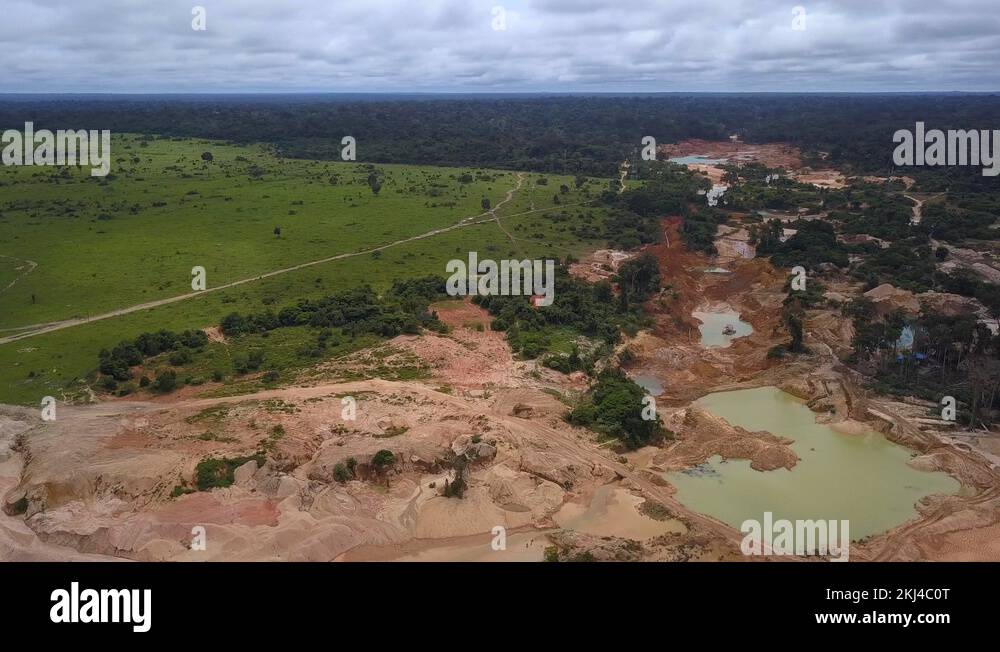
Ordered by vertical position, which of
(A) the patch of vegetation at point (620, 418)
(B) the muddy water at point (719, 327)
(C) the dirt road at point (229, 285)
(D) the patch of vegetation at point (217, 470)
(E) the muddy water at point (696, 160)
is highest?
(E) the muddy water at point (696, 160)

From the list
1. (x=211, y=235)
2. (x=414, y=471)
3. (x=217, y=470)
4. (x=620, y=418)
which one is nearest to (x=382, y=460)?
(x=414, y=471)

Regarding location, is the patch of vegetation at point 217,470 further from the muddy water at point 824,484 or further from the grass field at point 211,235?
the muddy water at point 824,484

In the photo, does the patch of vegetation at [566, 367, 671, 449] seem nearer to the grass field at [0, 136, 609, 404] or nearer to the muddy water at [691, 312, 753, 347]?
the muddy water at [691, 312, 753, 347]

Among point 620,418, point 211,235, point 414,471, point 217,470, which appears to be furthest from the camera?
point 211,235

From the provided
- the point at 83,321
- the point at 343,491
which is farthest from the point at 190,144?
the point at 343,491

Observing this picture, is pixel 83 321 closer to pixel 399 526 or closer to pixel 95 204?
pixel 399 526

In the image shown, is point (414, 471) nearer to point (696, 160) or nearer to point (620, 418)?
point (620, 418)

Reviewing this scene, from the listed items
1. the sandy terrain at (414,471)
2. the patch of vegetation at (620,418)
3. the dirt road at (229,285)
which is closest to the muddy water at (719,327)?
the sandy terrain at (414,471)
